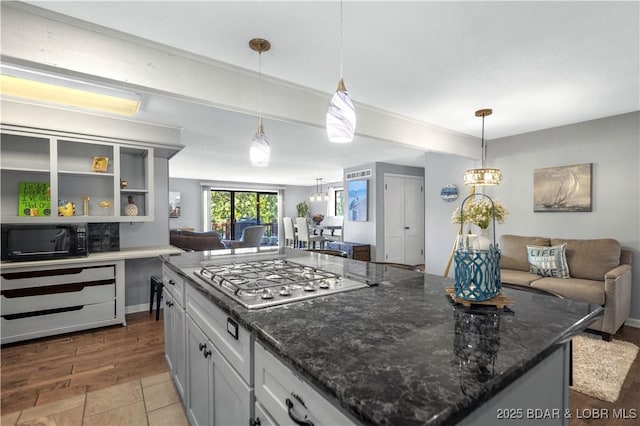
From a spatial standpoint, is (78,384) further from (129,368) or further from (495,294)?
(495,294)

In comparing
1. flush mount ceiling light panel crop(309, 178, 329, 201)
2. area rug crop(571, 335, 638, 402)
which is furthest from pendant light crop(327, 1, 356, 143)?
flush mount ceiling light panel crop(309, 178, 329, 201)

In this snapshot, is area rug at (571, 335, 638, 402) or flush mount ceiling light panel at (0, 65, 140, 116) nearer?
area rug at (571, 335, 638, 402)

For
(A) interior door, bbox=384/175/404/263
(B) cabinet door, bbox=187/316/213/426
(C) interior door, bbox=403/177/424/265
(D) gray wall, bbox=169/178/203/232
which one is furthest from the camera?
(D) gray wall, bbox=169/178/203/232

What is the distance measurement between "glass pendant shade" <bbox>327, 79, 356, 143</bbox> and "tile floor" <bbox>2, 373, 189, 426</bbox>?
6.12ft

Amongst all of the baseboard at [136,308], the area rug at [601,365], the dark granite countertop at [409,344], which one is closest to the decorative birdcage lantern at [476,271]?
the dark granite countertop at [409,344]

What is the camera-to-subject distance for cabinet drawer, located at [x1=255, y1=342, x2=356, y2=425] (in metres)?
0.67

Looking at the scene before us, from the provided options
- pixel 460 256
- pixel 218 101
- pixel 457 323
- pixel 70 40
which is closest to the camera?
pixel 457 323

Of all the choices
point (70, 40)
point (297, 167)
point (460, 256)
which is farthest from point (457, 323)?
point (297, 167)

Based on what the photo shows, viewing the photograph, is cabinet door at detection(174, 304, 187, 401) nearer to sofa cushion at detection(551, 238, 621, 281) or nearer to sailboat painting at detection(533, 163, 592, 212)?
sofa cushion at detection(551, 238, 621, 281)

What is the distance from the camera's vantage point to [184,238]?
4.97 meters

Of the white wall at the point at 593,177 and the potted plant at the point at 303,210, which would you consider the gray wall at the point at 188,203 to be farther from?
the white wall at the point at 593,177

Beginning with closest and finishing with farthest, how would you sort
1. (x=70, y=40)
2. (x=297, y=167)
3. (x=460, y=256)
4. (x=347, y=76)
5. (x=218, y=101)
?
1. (x=460, y=256)
2. (x=70, y=40)
3. (x=218, y=101)
4. (x=347, y=76)
5. (x=297, y=167)

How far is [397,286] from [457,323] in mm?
481

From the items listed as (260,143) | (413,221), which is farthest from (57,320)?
(413,221)
